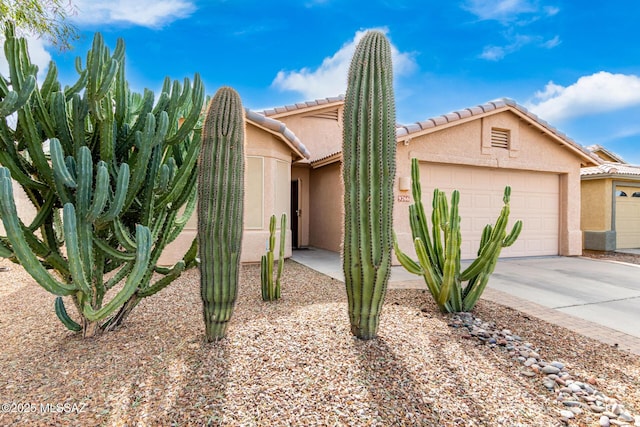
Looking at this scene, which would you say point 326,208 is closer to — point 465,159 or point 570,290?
point 465,159

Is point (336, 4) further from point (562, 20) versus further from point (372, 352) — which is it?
point (372, 352)

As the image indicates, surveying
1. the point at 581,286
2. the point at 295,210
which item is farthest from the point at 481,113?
the point at 295,210

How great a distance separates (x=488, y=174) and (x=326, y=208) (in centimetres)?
482

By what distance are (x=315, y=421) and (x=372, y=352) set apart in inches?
39.2

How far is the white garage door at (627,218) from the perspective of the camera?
13422 mm

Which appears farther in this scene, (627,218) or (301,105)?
(627,218)

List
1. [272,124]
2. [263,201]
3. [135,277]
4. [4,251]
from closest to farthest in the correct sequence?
[4,251] < [135,277] < [272,124] < [263,201]

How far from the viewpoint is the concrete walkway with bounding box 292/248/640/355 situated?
451cm

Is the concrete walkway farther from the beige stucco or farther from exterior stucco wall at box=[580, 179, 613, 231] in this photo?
exterior stucco wall at box=[580, 179, 613, 231]

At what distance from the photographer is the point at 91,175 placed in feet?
9.69

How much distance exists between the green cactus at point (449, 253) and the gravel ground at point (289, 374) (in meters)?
0.41

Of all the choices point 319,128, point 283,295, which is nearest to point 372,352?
point 283,295

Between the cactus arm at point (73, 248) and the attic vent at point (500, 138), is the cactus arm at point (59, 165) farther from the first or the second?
the attic vent at point (500, 138)

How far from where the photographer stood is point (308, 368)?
2850 millimetres
